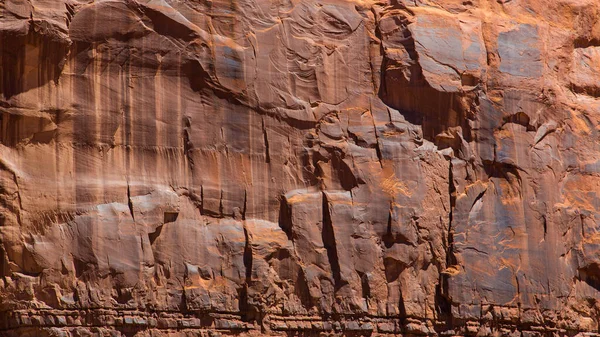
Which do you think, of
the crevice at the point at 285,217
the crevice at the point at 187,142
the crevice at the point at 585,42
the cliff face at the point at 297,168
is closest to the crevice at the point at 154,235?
the cliff face at the point at 297,168

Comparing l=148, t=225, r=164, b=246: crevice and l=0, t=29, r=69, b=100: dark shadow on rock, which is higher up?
l=0, t=29, r=69, b=100: dark shadow on rock

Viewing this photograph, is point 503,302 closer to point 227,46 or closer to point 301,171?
point 301,171

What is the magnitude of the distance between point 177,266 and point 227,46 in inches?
137

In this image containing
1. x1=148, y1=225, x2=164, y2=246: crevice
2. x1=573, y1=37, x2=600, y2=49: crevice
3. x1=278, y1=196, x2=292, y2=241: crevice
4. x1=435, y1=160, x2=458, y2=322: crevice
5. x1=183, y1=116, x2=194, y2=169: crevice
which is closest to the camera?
x1=148, y1=225, x2=164, y2=246: crevice

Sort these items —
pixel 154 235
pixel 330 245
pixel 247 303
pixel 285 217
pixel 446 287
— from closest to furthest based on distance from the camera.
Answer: pixel 154 235 < pixel 247 303 < pixel 285 217 < pixel 330 245 < pixel 446 287

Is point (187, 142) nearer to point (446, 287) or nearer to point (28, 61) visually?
point (28, 61)

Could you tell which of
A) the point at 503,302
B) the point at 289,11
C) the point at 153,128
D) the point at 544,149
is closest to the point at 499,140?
the point at 544,149

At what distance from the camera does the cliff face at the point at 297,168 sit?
16828mm

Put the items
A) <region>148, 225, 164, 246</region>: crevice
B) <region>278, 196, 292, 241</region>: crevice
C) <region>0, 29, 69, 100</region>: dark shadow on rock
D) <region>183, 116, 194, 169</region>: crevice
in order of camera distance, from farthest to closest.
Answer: <region>278, 196, 292, 241</region>: crevice < <region>183, 116, 194, 169</region>: crevice < <region>148, 225, 164, 246</region>: crevice < <region>0, 29, 69, 100</region>: dark shadow on rock

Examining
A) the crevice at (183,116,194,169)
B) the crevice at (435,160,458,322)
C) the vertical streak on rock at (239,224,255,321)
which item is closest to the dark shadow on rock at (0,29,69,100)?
the crevice at (183,116,194,169)

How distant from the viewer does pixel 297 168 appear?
1841 cm

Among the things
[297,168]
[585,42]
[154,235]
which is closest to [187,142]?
[154,235]

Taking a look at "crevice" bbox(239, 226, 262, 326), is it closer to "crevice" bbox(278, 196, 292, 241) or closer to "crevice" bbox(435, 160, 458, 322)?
"crevice" bbox(278, 196, 292, 241)

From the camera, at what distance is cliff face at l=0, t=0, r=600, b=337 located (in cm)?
1683
